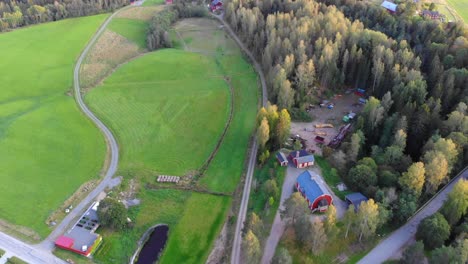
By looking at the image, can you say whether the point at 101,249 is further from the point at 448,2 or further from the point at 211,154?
the point at 448,2

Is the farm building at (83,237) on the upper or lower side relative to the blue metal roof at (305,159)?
lower

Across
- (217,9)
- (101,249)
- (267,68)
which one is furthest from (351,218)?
(217,9)

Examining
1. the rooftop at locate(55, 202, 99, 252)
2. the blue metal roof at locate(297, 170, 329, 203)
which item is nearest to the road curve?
the rooftop at locate(55, 202, 99, 252)

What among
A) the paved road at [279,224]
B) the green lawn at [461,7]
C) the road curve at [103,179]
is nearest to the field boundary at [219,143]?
the paved road at [279,224]

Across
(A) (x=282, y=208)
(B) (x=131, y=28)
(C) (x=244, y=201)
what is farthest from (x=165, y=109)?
(B) (x=131, y=28)

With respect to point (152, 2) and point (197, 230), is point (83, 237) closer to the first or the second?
point (197, 230)

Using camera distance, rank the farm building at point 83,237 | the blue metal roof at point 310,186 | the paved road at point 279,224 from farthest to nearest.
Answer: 1. the blue metal roof at point 310,186
2. the farm building at point 83,237
3. the paved road at point 279,224

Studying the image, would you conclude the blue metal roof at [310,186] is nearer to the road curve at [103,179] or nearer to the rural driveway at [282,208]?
the rural driveway at [282,208]
